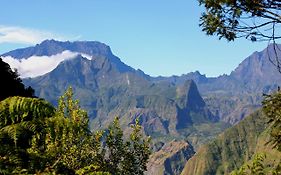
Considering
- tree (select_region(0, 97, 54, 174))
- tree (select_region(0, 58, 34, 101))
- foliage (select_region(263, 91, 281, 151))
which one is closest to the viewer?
tree (select_region(0, 97, 54, 174))

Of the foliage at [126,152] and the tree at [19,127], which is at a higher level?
the tree at [19,127]

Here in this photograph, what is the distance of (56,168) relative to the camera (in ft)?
27.7

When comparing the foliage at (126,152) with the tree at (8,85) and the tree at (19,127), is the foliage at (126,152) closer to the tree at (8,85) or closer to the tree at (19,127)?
the tree at (8,85)

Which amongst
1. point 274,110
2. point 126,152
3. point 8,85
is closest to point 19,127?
point 274,110

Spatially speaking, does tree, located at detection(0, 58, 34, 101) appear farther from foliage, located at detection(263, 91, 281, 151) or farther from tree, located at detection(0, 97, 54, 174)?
tree, located at detection(0, 97, 54, 174)

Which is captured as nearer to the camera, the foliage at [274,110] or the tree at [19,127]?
the tree at [19,127]

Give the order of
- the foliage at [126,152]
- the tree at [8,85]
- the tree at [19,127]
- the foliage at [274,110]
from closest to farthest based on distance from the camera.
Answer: the tree at [19,127], the foliage at [274,110], the foliage at [126,152], the tree at [8,85]

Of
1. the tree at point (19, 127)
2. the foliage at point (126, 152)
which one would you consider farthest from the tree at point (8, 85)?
the tree at point (19, 127)

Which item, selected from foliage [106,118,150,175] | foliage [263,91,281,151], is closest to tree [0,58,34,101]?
foliage [106,118,150,175]

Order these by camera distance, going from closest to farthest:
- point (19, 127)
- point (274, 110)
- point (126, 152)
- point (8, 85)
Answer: point (19, 127) < point (274, 110) < point (126, 152) < point (8, 85)

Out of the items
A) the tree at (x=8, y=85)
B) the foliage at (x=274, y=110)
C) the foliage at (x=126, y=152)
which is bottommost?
the foliage at (x=126, y=152)

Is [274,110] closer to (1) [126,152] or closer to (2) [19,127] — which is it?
(2) [19,127]

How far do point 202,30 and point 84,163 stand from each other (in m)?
18.9

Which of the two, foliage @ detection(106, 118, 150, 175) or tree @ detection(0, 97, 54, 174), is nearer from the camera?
tree @ detection(0, 97, 54, 174)
